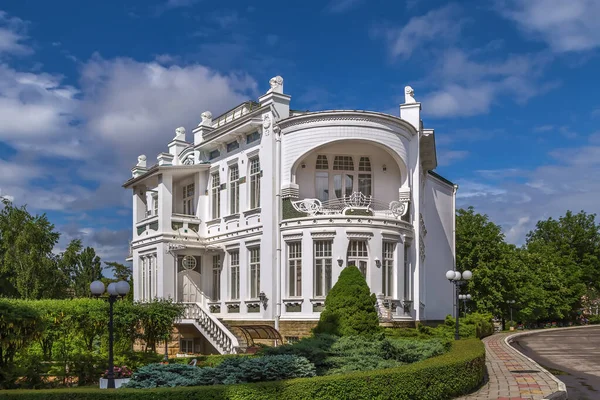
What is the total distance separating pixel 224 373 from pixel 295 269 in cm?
1518

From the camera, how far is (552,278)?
58844mm

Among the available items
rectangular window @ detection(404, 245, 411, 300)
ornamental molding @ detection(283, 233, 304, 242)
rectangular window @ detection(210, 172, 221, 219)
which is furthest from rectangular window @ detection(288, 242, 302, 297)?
rectangular window @ detection(210, 172, 221, 219)

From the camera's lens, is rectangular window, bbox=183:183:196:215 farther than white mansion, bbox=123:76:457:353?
Yes

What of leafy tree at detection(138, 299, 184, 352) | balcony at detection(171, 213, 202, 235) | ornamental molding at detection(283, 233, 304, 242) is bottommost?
leafy tree at detection(138, 299, 184, 352)

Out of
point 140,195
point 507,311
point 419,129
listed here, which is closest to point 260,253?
point 419,129

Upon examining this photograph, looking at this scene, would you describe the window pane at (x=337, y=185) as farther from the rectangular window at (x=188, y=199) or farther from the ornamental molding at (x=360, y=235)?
the rectangular window at (x=188, y=199)

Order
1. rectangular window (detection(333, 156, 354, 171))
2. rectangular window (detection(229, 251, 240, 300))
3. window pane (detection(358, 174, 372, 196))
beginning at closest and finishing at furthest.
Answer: rectangular window (detection(333, 156, 354, 171))
window pane (detection(358, 174, 372, 196))
rectangular window (detection(229, 251, 240, 300))

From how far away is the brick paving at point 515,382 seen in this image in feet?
45.9

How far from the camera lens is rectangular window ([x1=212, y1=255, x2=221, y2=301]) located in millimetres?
31922

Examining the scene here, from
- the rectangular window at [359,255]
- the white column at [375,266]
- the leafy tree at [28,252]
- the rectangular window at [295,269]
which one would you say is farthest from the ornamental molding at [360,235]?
the leafy tree at [28,252]

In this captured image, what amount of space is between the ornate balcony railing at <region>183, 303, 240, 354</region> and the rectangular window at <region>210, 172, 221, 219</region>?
189 inches

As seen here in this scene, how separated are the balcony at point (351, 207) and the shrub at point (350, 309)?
3.90m

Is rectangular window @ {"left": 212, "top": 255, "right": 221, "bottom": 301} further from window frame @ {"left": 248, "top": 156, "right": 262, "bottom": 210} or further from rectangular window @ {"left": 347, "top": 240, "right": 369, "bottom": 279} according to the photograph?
rectangular window @ {"left": 347, "top": 240, "right": 369, "bottom": 279}

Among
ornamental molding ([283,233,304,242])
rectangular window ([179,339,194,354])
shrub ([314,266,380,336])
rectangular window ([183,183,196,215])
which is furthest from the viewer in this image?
rectangular window ([183,183,196,215])
